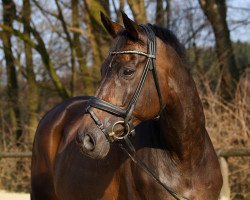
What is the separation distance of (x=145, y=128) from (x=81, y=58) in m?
11.1

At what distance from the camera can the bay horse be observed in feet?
11.0

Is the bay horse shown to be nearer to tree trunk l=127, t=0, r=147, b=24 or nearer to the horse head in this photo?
the horse head

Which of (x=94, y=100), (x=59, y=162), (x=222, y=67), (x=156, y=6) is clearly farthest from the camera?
(x=156, y=6)

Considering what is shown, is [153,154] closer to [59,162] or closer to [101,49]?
[59,162]

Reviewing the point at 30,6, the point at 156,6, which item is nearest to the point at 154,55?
the point at 156,6

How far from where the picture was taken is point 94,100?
335cm

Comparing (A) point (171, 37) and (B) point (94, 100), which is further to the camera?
(A) point (171, 37)

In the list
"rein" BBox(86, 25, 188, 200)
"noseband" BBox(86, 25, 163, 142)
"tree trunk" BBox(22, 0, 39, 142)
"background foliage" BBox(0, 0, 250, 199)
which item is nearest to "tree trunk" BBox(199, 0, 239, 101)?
→ "background foliage" BBox(0, 0, 250, 199)

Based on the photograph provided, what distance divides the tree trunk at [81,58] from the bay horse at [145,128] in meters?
9.91

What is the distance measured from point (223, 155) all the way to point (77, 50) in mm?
8949

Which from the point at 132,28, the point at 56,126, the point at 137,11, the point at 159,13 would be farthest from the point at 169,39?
the point at 159,13

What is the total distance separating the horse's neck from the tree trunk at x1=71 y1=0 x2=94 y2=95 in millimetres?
10412

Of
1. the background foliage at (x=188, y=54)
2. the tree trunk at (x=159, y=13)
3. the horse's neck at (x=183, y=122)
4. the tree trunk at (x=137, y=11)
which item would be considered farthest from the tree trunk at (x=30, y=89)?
the horse's neck at (x=183, y=122)

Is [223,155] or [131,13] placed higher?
[131,13]
